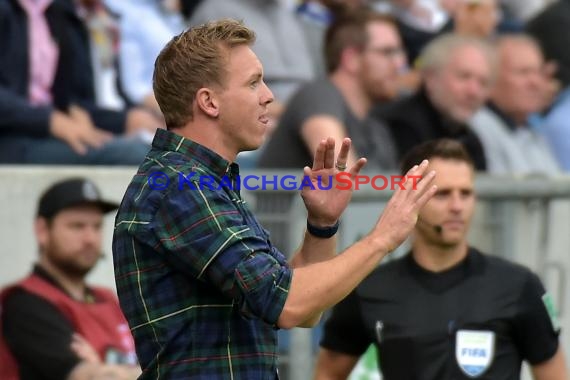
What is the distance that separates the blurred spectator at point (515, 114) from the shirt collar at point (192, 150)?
4975 mm

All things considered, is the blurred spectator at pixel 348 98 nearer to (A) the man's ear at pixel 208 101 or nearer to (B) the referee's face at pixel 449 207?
(B) the referee's face at pixel 449 207

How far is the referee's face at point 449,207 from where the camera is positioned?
17.6ft

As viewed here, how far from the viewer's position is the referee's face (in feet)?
17.6

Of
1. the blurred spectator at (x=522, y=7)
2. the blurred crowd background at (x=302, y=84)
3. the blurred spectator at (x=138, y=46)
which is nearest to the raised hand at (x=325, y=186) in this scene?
the blurred crowd background at (x=302, y=84)

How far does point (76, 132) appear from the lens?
712 cm

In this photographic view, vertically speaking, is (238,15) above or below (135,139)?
above

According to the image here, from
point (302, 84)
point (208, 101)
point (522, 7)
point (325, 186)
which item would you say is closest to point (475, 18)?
point (522, 7)

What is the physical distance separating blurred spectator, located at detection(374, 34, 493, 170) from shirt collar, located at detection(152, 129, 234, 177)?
14.0 ft

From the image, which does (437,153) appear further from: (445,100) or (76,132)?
(445,100)

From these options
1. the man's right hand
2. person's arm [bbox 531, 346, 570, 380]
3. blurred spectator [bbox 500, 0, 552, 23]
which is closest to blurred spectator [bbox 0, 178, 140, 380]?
the man's right hand

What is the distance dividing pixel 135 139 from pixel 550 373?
287 cm

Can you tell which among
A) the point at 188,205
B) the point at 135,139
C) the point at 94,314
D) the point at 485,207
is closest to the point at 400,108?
the point at 485,207

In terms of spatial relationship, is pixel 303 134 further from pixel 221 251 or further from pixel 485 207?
pixel 221 251

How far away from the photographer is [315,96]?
711cm
